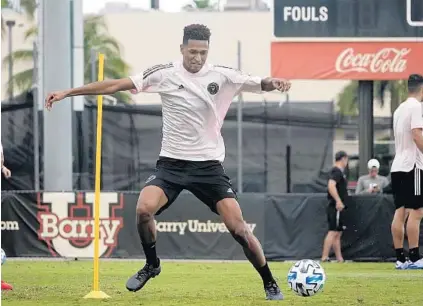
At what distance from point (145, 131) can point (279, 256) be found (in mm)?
5707

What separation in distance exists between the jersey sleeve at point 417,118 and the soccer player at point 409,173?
0.37 ft

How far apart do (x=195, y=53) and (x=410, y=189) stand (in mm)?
5588

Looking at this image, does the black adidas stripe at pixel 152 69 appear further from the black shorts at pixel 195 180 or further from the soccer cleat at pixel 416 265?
the soccer cleat at pixel 416 265

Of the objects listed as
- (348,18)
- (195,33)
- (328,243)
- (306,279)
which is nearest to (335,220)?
(328,243)

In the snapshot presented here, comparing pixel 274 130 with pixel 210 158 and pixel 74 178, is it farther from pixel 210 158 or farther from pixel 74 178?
pixel 210 158

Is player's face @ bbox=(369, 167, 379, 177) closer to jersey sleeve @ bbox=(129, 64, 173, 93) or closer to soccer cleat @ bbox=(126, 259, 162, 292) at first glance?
soccer cleat @ bbox=(126, 259, 162, 292)

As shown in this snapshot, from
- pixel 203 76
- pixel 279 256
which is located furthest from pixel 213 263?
pixel 203 76

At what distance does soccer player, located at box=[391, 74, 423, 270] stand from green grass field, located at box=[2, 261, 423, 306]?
53 cm

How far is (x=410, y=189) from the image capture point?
14.4 meters

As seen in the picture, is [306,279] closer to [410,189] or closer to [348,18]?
[410,189]

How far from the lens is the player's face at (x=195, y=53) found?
9555 mm

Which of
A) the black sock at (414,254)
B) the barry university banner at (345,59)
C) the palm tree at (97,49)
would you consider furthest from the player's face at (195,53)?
the palm tree at (97,49)

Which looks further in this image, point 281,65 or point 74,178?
point 74,178

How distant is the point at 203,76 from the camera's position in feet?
31.7
